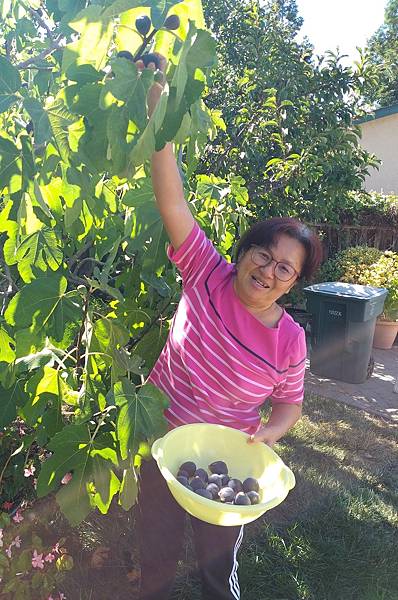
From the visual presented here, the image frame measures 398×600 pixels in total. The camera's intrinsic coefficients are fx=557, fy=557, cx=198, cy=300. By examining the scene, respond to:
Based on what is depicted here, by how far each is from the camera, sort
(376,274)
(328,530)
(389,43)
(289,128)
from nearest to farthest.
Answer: (328,530)
(289,128)
(376,274)
(389,43)

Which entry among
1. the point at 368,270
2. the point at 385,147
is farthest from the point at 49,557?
the point at 385,147

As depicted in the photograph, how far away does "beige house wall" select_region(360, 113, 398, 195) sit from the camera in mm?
13742

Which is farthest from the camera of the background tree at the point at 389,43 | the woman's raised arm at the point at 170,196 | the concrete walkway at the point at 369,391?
the background tree at the point at 389,43

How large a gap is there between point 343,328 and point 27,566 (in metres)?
4.16

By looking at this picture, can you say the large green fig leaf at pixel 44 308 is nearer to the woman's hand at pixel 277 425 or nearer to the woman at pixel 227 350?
the woman at pixel 227 350

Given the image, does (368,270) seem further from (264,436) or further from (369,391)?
(264,436)

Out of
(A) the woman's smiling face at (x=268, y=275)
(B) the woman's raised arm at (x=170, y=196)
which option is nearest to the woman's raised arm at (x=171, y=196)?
(B) the woman's raised arm at (x=170, y=196)

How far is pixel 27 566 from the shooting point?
202cm

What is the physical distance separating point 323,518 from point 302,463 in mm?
658

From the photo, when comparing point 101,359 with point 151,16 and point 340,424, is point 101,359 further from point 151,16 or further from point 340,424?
point 340,424

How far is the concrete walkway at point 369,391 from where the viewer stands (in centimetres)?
501

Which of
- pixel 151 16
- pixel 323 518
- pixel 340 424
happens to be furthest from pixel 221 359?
pixel 340 424

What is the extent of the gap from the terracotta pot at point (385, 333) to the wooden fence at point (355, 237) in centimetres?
181

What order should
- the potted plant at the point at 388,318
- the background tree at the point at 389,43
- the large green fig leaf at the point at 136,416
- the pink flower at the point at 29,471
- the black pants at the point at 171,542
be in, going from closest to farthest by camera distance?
the large green fig leaf at the point at 136,416, the black pants at the point at 171,542, the pink flower at the point at 29,471, the potted plant at the point at 388,318, the background tree at the point at 389,43
